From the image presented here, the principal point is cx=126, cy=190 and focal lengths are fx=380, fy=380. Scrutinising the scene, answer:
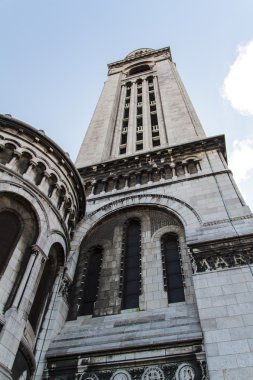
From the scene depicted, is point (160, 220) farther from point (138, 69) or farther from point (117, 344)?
point (138, 69)

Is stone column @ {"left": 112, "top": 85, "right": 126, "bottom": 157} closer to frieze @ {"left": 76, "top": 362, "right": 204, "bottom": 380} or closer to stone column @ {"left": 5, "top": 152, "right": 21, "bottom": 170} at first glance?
stone column @ {"left": 5, "top": 152, "right": 21, "bottom": 170}

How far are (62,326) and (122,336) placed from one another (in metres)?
2.53

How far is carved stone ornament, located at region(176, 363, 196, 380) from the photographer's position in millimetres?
9219

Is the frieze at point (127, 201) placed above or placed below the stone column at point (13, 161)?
above

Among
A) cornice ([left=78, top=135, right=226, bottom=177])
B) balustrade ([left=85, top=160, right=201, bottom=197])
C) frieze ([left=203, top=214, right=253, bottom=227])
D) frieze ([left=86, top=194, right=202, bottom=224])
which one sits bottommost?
frieze ([left=203, top=214, right=253, bottom=227])

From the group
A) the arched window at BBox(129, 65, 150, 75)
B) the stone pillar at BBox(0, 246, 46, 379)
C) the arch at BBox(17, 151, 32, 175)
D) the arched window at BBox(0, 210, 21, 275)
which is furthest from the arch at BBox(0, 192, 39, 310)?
the arched window at BBox(129, 65, 150, 75)

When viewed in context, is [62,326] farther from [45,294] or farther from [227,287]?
[227,287]

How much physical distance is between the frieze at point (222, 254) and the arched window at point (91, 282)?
3809mm

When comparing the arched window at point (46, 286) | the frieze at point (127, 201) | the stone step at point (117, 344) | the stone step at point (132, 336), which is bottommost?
the stone step at point (117, 344)

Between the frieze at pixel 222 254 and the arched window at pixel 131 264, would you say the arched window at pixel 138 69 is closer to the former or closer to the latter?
the arched window at pixel 131 264

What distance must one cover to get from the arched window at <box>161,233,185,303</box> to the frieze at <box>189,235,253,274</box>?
1.20 meters

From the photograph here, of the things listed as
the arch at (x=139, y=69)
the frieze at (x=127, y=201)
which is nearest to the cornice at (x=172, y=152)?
the frieze at (x=127, y=201)

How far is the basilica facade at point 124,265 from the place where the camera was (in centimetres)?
979

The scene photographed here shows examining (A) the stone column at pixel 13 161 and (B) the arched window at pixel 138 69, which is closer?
(A) the stone column at pixel 13 161
